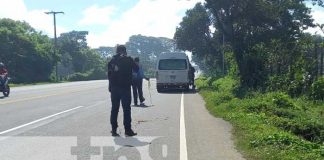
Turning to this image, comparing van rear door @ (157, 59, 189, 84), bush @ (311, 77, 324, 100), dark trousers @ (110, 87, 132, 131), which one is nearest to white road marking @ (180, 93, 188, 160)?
dark trousers @ (110, 87, 132, 131)

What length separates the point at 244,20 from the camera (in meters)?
33.6

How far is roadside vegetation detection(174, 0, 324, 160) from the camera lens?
31.1ft

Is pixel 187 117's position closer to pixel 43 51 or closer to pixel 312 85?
pixel 312 85

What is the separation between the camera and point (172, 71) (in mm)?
31969

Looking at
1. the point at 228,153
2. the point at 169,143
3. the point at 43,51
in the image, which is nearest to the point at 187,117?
the point at 169,143

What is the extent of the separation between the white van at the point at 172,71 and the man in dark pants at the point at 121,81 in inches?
818

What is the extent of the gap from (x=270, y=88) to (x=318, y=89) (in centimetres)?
490

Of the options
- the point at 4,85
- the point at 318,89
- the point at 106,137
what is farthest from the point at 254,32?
the point at 106,137

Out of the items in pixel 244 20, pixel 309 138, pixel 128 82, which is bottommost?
pixel 309 138

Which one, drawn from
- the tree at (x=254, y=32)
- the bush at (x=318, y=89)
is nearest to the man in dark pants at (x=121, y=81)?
the bush at (x=318, y=89)

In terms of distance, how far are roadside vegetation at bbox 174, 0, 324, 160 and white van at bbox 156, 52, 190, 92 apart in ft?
7.76

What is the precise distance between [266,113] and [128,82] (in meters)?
5.39

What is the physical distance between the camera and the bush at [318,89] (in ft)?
62.1

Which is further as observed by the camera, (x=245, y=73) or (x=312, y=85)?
(x=245, y=73)
